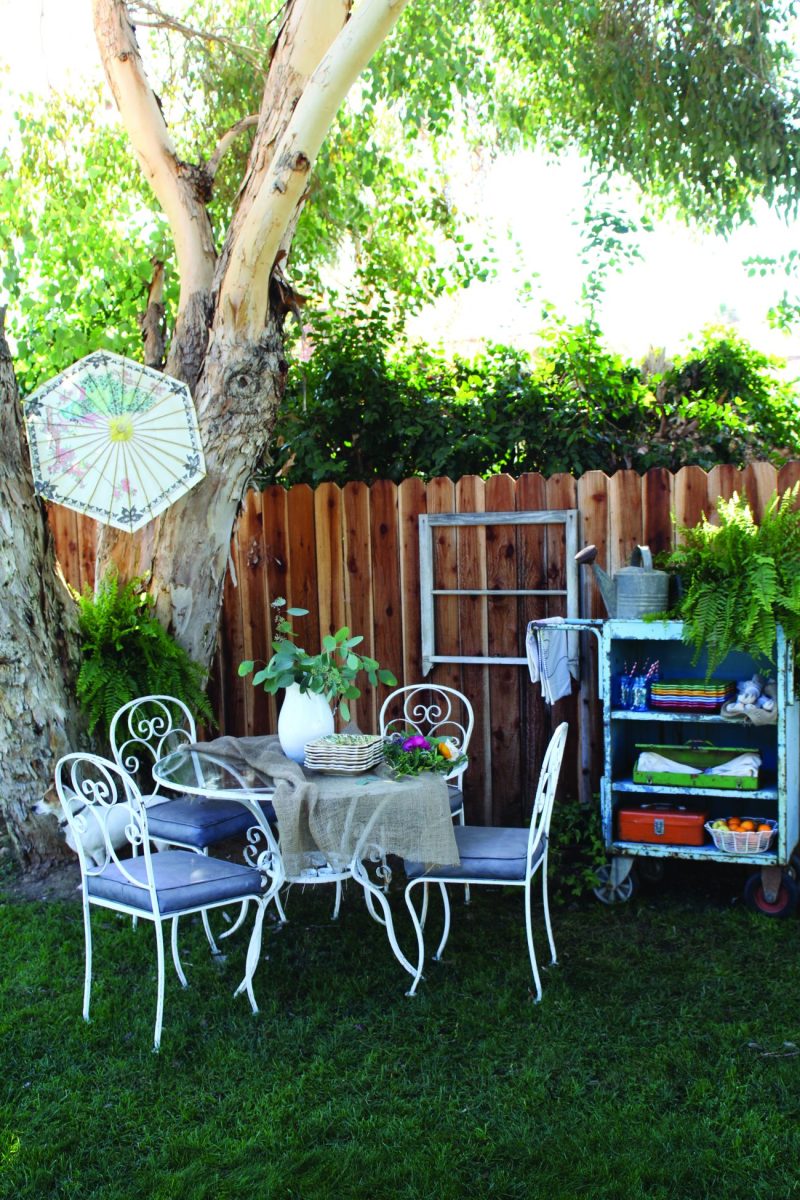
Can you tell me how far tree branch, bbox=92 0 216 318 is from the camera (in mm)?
5062

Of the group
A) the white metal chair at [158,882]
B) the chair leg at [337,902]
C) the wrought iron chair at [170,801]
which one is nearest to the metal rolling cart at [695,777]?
the chair leg at [337,902]

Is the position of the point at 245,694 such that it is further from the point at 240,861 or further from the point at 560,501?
the point at 560,501

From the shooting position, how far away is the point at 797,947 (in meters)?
3.91

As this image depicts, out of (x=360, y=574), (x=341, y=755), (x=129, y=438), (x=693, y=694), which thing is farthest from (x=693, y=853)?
(x=129, y=438)

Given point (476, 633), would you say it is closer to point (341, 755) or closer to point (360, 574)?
point (360, 574)

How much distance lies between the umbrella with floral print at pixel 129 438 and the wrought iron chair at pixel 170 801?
0.88 m

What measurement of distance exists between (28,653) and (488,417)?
304cm

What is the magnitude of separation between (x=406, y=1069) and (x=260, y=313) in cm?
336

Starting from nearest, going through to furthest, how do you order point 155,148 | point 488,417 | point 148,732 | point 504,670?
point 148,732 < point 155,148 < point 504,670 < point 488,417

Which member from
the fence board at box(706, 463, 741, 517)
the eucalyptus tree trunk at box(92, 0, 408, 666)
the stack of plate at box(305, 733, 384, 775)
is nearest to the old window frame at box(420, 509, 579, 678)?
the fence board at box(706, 463, 741, 517)

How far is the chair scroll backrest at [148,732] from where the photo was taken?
472 centimetres

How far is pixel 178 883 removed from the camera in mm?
3391

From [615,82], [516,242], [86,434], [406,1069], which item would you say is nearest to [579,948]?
[406,1069]

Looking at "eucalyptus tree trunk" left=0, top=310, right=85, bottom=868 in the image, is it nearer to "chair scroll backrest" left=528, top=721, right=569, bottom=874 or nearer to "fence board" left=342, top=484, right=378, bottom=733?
"fence board" left=342, top=484, right=378, bottom=733
